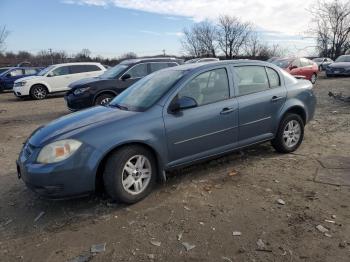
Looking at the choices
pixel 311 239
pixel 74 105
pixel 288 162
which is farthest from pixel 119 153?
pixel 74 105

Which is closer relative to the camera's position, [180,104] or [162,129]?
[162,129]

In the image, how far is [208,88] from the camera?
205 inches

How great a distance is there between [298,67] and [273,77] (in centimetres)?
1398

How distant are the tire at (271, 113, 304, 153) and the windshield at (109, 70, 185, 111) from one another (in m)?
1.97

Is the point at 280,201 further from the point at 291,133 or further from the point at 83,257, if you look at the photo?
the point at 83,257

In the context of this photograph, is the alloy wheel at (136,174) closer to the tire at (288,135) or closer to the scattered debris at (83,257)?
the scattered debris at (83,257)

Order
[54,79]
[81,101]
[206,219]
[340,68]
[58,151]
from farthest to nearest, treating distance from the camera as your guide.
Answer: [340,68] → [54,79] → [81,101] → [58,151] → [206,219]

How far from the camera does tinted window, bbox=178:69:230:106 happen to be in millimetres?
5042

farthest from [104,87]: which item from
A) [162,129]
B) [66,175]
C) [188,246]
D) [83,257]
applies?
[188,246]

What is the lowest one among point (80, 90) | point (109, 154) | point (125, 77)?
point (109, 154)

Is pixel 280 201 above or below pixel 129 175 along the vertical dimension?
below

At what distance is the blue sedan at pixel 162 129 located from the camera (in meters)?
4.20

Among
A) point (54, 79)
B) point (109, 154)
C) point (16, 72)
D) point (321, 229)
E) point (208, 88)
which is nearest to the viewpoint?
point (321, 229)

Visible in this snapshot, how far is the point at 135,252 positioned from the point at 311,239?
5.47ft
